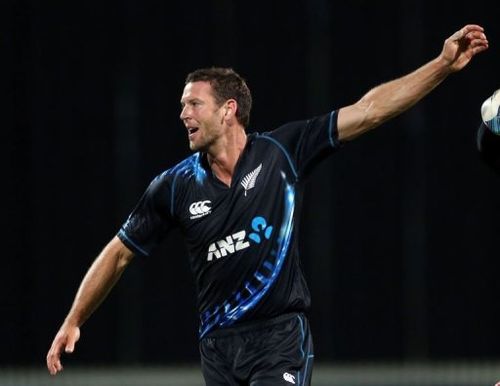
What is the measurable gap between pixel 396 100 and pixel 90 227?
5.38 meters

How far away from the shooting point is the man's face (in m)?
4.89

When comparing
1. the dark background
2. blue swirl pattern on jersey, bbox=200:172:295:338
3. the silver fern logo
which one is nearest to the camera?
blue swirl pattern on jersey, bbox=200:172:295:338

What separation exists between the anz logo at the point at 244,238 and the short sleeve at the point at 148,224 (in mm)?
304

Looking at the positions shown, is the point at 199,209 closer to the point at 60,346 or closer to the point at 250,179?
the point at 250,179

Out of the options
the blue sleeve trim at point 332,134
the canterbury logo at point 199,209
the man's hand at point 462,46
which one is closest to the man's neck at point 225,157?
the canterbury logo at point 199,209

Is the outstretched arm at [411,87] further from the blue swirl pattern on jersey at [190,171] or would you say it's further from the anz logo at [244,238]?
the blue swirl pattern on jersey at [190,171]

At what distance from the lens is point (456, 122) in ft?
31.6

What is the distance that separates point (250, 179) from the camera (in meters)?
4.80

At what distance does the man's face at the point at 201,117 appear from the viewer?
16.0 feet

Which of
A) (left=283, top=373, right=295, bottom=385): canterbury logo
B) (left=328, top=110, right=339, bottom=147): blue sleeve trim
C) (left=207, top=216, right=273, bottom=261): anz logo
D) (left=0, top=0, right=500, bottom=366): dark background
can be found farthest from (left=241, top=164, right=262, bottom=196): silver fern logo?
(left=0, top=0, right=500, bottom=366): dark background

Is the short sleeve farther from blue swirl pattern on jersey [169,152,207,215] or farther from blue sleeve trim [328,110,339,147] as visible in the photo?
blue sleeve trim [328,110,339,147]

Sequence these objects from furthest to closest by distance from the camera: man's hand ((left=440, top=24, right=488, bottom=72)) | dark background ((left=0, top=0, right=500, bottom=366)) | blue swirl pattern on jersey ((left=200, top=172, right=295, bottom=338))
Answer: dark background ((left=0, top=0, right=500, bottom=366)) → blue swirl pattern on jersey ((left=200, top=172, right=295, bottom=338)) → man's hand ((left=440, top=24, right=488, bottom=72))

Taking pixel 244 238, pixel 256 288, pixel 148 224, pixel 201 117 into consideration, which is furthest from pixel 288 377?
pixel 201 117

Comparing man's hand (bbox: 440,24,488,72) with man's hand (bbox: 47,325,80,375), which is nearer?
man's hand (bbox: 440,24,488,72)
